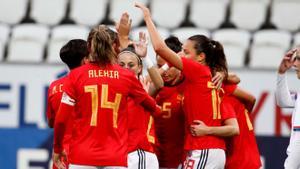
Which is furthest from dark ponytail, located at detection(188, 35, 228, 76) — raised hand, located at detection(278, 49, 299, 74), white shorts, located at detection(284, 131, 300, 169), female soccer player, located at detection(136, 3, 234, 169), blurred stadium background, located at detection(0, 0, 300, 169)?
blurred stadium background, located at detection(0, 0, 300, 169)

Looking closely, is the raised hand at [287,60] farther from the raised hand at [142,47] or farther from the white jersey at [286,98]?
the raised hand at [142,47]

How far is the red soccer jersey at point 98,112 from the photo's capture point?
7.40 m

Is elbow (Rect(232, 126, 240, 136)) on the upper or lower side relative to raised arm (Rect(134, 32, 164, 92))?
lower

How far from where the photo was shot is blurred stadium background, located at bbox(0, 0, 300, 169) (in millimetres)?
11242

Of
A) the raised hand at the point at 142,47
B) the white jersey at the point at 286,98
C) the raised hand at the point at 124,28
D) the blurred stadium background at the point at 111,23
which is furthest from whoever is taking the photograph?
the blurred stadium background at the point at 111,23

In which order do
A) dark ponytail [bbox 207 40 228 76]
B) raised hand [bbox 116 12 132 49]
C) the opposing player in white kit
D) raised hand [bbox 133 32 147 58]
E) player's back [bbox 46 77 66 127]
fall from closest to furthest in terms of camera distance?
1. raised hand [bbox 133 32 147 58]
2. player's back [bbox 46 77 66 127]
3. dark ponytail [bbox 207 40 228 76]
4. raised hand [bbox 116 12 132 49]
5. the opposing player in white kit

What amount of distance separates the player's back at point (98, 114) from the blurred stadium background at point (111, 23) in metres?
3.83

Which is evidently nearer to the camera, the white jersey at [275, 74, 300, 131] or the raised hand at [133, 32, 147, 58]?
the raised hand at [133, 32, 147, 58]

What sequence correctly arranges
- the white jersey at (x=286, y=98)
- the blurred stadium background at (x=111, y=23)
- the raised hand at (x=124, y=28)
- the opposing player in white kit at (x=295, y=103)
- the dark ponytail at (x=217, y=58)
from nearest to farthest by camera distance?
the dark ponytail at (x=217, y=58) < the raised hand at (x=124, y=28) < the opposing player in white kit at (x=295, y=103) < the white jersey at (x=286, y=98) < the blurred stadium background at (x=111, y=23)

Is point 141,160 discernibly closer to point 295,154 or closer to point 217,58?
point 217,58

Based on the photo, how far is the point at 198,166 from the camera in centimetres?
812

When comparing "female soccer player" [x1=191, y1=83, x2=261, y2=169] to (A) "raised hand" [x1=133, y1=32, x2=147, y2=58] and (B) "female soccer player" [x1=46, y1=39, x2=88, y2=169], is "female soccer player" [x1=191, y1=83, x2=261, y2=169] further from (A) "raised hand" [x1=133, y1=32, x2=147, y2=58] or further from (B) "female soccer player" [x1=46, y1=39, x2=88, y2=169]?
(B) "female soccer player" [x1=46, y1=39, x2=88, y2=169]

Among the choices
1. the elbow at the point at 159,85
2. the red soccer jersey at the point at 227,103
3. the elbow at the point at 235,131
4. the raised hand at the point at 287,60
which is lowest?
the elbow at the point at 235,131

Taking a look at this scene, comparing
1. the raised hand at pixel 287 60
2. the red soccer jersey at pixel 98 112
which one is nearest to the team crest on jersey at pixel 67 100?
the red soccer jersey at pixel 98 112
